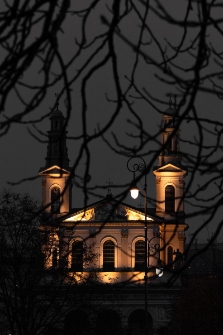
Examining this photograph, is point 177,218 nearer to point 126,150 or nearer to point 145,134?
point 145,134

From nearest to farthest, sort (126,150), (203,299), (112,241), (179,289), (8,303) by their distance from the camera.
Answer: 1. (126,150)
2. (8,303)
3. (203,299)
4. (179,289)
5. (112,241)

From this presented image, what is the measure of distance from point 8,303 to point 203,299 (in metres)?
11.9

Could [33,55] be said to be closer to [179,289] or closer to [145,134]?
[145,134]

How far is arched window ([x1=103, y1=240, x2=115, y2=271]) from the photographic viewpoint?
84000mm

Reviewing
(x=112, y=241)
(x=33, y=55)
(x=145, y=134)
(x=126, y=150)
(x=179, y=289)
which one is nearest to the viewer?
(x=33, y=55)

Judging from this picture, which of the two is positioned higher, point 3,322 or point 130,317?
point 130,317

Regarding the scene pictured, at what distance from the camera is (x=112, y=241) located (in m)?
84.3

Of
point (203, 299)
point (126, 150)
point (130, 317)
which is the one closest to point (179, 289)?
point (130, 317)

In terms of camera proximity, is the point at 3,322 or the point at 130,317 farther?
the point at 130,317

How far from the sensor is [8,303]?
41.3 m

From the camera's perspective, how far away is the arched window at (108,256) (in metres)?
84.0

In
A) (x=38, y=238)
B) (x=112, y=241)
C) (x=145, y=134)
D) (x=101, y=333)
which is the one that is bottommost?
Answer: (x=145, y=134)

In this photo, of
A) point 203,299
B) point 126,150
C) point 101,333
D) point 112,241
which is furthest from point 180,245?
point 126,150

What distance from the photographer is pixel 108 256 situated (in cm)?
8444
